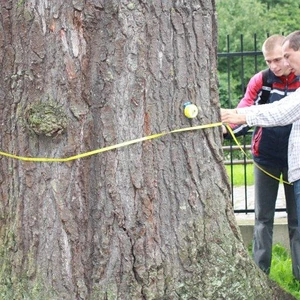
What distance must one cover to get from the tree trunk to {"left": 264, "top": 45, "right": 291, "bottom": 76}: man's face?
1605 mm

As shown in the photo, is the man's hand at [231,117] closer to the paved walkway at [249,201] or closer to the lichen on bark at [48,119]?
the lichen on bark at [48,119]

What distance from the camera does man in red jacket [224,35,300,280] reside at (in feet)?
19.0

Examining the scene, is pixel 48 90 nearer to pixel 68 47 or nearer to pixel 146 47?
pixel 68 47

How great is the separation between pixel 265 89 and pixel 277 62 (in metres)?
0.24

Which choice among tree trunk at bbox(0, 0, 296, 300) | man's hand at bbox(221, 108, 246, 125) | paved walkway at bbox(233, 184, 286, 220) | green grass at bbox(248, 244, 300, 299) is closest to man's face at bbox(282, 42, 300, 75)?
man's hand at bbox(221, 108, 246, 125)

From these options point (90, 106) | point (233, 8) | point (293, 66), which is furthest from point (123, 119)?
point (233, 8)

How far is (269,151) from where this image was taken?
5910 mm

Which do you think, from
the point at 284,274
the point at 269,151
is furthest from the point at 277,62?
the point at 284,274

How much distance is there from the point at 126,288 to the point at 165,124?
0.84 meters

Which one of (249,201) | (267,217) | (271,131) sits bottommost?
(249,201)

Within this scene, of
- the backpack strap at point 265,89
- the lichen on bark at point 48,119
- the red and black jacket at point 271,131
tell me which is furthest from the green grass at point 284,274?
the lichen on bark at point 48,119

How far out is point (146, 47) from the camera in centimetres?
402

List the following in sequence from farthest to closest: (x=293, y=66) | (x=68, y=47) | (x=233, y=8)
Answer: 1. (x=233, y=8)
2. (x=293, y=66)
3. (x=68, y=47)

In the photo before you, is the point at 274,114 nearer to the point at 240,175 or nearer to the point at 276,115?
the point at 276,115
